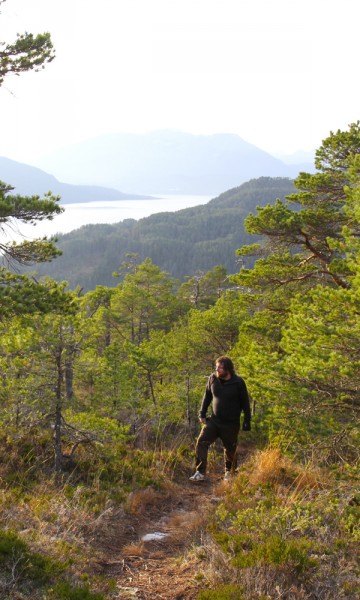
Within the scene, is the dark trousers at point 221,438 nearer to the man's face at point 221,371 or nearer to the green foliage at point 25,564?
the man's face at point 221,371

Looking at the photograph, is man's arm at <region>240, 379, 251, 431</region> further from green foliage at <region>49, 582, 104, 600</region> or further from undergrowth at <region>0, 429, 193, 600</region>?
green foliage at <region>49, 582, 104, 600</region>

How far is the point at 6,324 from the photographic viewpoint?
29.7 ft

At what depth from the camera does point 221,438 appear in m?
6.99

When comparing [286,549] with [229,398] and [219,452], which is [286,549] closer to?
[229,398]

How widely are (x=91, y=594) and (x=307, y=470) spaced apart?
384 cm

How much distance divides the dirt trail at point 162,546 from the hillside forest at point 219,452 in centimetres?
3

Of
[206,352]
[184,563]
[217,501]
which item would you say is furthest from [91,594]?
[206,352]

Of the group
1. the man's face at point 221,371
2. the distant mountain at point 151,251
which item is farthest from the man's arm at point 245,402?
the distant mountain at point 151,251

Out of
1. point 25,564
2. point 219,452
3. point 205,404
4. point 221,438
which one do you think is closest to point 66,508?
point 25,564

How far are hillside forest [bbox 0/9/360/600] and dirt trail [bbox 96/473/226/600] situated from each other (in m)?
0.03

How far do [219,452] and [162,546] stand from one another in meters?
4.55

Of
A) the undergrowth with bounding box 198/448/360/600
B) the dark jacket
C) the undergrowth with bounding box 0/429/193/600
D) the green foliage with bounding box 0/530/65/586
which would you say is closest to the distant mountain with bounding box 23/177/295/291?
the undergrowth with bounding box 0/429/193/600

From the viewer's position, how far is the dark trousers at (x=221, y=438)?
684 centimetres

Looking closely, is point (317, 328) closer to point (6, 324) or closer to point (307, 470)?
point (307, 470)
